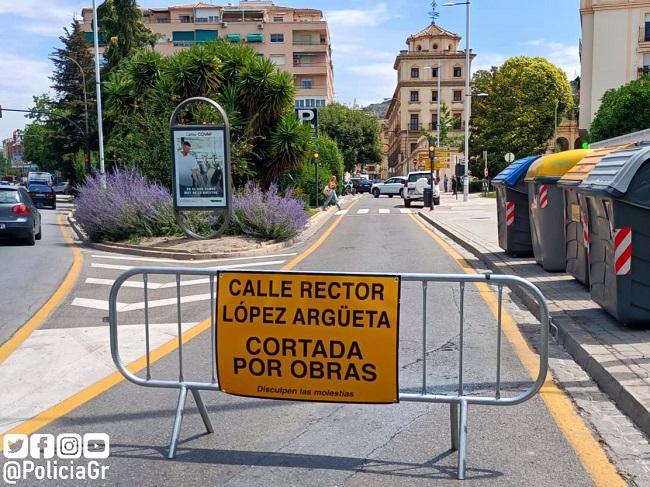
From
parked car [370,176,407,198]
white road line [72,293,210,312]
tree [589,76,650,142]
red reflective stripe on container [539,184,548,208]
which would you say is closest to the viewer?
white road line [72,293,210,312]

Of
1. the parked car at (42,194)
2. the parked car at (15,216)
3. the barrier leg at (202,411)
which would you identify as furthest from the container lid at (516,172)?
the parked car at (42,194)

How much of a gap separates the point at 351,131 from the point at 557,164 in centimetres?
6927

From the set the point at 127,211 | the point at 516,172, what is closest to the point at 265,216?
the point at 127,211

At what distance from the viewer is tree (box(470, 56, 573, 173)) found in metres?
68.4

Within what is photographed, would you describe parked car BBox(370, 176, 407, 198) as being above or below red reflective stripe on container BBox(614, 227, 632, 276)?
below

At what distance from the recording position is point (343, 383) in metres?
4.63

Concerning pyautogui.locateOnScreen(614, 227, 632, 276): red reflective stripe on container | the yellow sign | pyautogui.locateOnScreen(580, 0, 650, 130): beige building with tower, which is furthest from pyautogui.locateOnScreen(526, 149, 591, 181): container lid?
pyautogui.locateOnScreen(580, 0, 650, 130): beige building with tower

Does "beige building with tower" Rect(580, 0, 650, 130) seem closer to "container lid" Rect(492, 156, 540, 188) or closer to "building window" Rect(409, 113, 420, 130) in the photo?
"container lid" Rect(492, 156, 540, 188)

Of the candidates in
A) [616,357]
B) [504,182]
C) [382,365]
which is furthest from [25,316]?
[504,182]

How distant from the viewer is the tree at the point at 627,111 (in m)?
43.5

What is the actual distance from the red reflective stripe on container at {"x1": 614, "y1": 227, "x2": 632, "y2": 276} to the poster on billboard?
10000 millimetres

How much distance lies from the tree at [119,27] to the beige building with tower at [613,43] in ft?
114

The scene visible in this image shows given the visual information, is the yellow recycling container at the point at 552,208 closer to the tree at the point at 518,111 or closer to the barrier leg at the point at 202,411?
the barrier leg at the point at 202,411

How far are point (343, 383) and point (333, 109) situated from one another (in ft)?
257
